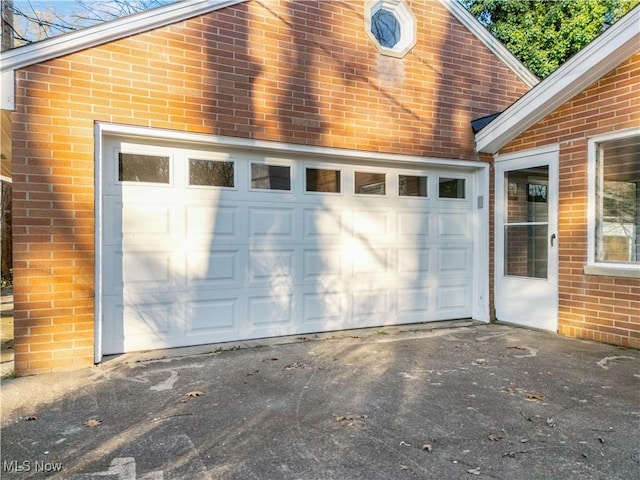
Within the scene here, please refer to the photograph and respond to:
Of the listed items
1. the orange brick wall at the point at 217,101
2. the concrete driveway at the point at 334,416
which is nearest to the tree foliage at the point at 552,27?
the orange brick wall at the point at 217,101

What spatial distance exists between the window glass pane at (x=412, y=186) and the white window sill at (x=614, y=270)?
88.3 inches

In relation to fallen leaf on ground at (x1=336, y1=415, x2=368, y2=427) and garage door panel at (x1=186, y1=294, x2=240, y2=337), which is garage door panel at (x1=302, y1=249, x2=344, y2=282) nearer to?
garage door panel at (x1=186, y1=294, x2=240, y2=337)

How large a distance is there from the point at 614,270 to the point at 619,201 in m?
0.83

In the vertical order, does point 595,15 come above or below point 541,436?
above

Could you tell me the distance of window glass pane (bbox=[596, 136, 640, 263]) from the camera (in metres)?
5.11

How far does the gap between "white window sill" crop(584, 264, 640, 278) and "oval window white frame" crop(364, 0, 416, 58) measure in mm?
3606

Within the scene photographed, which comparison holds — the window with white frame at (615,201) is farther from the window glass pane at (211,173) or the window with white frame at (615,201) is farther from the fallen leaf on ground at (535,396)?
the window glass pane at (211,173)

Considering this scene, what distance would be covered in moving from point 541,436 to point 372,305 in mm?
3331

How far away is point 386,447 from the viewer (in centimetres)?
272

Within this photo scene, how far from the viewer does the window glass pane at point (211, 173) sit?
5059mm

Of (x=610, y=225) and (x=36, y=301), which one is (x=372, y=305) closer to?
(x=610, y=225)

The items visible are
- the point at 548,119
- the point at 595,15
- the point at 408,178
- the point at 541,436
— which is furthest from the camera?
the point at 595,15

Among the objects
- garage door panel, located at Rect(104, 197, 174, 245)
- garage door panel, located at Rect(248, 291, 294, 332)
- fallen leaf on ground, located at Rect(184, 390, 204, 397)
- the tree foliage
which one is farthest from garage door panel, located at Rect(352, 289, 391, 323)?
the tree foliage

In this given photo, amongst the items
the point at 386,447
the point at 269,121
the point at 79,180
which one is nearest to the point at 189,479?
the point at 386,447
